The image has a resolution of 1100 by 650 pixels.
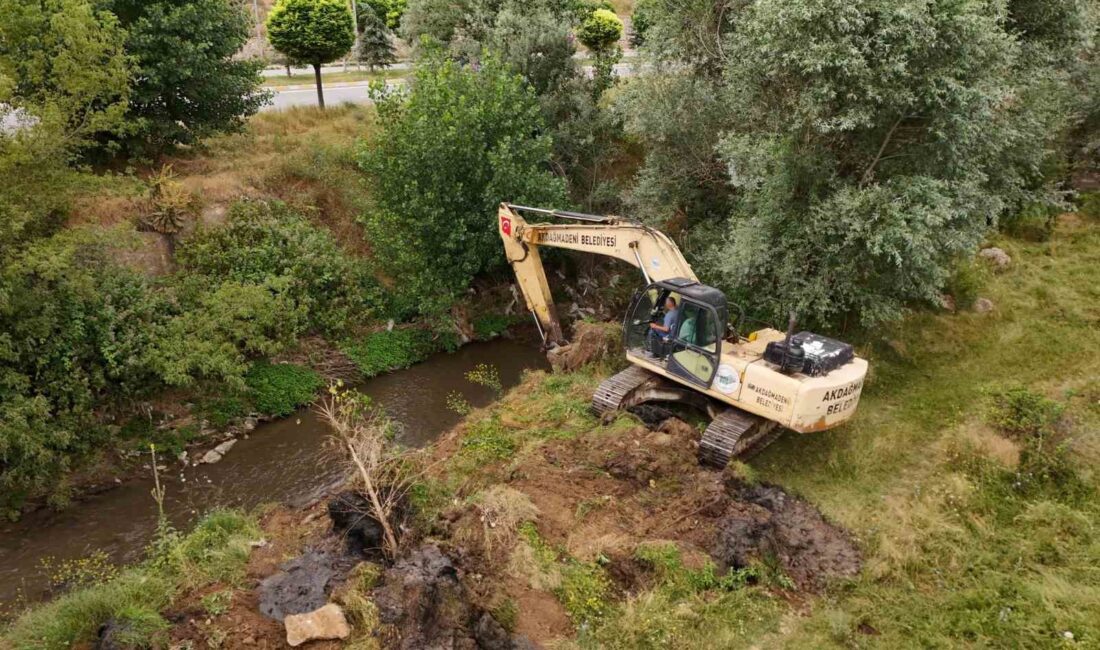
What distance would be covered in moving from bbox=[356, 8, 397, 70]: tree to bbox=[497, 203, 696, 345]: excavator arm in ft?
50.1

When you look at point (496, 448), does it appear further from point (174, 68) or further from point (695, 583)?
point (174, 68)

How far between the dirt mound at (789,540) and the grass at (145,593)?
19.9 ft

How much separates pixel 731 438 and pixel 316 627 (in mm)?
5939

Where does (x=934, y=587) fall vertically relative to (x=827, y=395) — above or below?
below

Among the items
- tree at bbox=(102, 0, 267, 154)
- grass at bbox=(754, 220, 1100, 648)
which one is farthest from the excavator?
tree at bbox=(102, 0, 267, 154)

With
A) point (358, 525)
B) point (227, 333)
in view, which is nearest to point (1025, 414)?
point (358, 525)

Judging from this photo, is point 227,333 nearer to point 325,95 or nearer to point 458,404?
point 458,404

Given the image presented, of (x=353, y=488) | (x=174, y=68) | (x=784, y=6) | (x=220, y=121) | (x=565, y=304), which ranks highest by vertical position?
(x=784, y=6)

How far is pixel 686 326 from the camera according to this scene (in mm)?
10703

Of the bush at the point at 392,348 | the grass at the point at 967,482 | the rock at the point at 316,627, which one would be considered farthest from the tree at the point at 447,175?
the rock at the point at 316,627

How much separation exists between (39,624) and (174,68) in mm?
11987

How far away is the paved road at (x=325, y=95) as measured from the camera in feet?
73.5

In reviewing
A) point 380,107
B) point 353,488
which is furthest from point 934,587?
point 380,107

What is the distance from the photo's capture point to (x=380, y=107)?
50.7 feet
